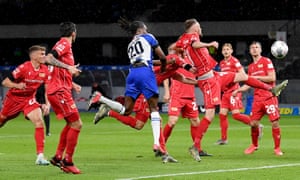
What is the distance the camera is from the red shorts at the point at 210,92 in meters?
17.0

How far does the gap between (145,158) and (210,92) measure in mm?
1856

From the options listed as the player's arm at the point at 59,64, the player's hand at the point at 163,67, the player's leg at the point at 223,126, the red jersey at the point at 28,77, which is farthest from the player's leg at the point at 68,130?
the player's leg at the point at 223,126

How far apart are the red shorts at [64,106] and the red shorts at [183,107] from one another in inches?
180

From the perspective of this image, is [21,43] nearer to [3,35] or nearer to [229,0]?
[3,35]

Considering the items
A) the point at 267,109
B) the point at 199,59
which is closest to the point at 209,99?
the point at 199,59

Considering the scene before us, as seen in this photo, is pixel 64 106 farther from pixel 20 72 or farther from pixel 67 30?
pixel 20 72

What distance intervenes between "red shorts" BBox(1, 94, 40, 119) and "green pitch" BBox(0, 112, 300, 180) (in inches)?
36.0

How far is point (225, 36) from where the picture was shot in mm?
56625

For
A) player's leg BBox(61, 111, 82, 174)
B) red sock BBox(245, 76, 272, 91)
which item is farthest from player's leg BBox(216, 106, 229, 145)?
player's leg BBox(61, 111, 82, 174)

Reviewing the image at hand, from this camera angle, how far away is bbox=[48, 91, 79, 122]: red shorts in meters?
14.6

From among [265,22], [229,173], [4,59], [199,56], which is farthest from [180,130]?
[4,59]

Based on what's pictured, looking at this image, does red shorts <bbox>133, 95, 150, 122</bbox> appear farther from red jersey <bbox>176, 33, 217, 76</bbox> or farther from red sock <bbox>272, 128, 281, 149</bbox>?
red sock <bbox>272, 128, 281, 149</bbox>

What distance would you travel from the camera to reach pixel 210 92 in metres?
17.1

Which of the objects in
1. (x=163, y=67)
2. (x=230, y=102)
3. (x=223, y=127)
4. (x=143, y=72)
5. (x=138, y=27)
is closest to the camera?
(x=143, y=72)
